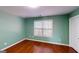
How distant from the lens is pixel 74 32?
1.13m

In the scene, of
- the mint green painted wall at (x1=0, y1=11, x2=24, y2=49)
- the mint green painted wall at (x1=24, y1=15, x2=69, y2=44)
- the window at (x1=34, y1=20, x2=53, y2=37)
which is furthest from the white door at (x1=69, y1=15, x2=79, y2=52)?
the mint green painted wall at (x1=0, y1=11, x2=24, y2=49)

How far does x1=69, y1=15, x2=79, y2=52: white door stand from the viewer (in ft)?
3.56

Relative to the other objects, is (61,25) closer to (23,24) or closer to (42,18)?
(42,18)

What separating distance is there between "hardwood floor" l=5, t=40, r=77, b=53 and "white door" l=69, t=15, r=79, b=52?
0.38ft

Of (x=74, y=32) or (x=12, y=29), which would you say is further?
(x=12, y=29)

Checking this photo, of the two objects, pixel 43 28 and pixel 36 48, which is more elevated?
pixel 43 28

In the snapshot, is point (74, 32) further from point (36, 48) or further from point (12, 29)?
point (12, 29)

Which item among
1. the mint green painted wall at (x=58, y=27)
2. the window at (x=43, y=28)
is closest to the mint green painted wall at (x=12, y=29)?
the mint green painted wall at (x=58, y=27)

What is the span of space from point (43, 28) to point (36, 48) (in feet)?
1.17

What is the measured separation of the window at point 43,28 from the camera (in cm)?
121

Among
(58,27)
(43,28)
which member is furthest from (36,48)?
(58,27)

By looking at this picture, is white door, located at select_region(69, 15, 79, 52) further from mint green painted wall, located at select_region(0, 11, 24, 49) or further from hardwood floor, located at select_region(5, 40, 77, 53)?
mint green painted wall, located at select_region(0, 11, 24, 49)

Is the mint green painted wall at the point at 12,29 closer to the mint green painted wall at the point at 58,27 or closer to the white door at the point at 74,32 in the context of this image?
the mint green painted wall at the point at 58,27
